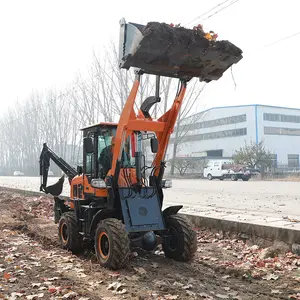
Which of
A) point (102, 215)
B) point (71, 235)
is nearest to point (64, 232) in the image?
point (71, 235)

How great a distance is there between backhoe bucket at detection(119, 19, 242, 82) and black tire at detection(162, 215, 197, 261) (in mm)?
2679

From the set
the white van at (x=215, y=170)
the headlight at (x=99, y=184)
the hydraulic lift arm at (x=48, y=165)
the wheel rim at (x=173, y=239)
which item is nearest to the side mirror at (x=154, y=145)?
the headlight at (x=99, y=184)

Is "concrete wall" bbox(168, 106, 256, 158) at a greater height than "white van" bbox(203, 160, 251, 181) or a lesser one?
greater

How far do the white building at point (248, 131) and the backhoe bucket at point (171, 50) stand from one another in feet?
192

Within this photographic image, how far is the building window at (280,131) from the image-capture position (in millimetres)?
70062

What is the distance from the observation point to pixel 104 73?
1732 inches

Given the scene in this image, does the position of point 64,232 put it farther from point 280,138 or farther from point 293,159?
point 293,159

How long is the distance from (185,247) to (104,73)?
3859 cm

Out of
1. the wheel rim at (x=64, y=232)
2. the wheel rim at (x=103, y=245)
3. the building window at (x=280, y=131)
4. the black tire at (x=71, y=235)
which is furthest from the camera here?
the building window at (x=280, y=131)

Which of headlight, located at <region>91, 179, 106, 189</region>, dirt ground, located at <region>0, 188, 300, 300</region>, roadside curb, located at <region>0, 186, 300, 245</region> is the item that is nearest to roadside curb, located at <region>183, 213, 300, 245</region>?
roadside curb, located at <region>0, 186, 300, 245</region>

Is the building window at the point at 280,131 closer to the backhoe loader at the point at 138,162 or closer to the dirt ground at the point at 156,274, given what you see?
the dirt ground at the point at 156,274

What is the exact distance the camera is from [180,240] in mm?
7230

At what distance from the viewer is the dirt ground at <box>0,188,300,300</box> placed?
548cm

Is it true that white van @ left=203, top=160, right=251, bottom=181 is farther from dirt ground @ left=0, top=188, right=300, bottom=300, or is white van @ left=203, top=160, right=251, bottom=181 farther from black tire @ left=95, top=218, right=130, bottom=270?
black tire @ left=95, top=218, right=130, bottom=270
